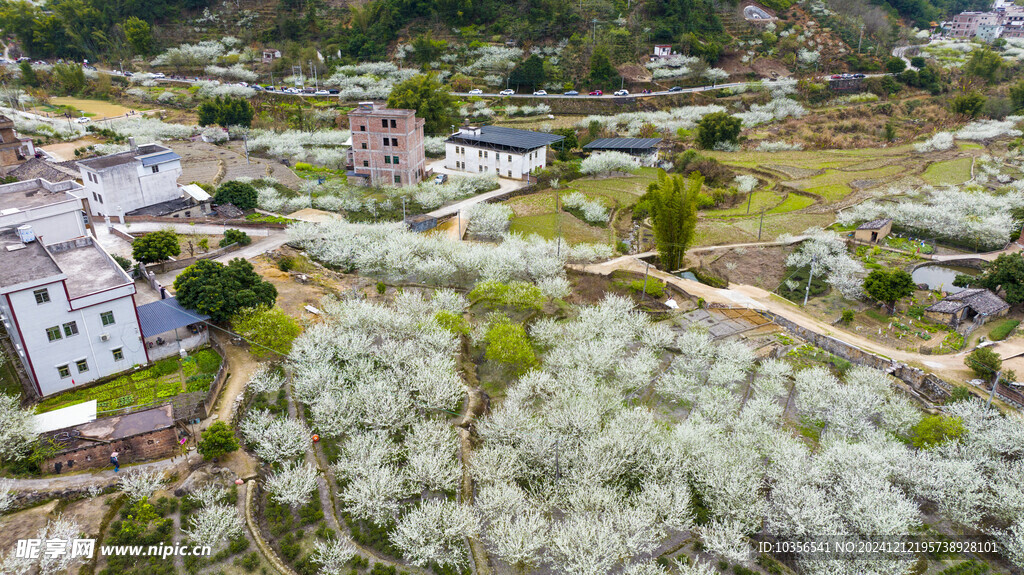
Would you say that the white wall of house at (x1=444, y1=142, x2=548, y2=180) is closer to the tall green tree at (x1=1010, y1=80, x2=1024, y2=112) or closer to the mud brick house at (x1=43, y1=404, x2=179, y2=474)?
the mud brick house at (x1=43, y1=404, x2=179, y2=474)

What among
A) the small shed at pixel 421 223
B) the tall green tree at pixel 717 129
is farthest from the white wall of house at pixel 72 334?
the tall green tree at pixel 717 129

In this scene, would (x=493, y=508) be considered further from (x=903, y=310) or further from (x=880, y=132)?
(x=880, y=132)

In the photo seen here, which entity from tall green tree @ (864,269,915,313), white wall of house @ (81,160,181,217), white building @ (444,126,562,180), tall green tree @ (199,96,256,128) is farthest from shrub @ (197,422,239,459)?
tall green tree @ (199,96,256,128)

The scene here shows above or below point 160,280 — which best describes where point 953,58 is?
above

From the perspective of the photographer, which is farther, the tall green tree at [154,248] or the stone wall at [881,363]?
the tall green tree at [154,248]

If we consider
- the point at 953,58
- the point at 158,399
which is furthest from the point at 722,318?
the point at 953,58

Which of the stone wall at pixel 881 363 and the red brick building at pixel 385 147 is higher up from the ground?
the red brick building at pixel 385 147

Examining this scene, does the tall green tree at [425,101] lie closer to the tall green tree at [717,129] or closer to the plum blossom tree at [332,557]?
the tall green tree at [717,129]
